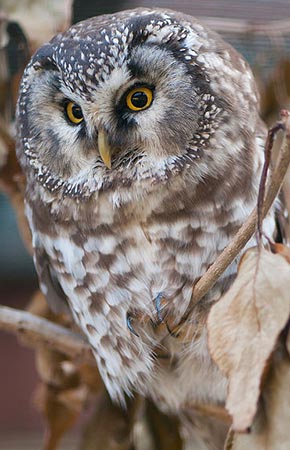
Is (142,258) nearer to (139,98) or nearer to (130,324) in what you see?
(130,324)

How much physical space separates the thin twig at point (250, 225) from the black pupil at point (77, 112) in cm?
48

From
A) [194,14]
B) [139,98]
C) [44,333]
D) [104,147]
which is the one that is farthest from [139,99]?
[194,14]

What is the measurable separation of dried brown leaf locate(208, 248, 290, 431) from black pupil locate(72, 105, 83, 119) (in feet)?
2.10

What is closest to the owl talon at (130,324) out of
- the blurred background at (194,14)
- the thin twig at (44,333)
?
the thin twig at (44,333)

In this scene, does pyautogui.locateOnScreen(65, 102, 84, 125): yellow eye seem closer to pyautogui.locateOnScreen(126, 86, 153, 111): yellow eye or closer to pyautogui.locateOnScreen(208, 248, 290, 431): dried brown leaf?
pyautogui.locateOnScreen(126, 86, 153, 111): yellow eye

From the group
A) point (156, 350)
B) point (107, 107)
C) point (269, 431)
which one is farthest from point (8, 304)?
point (269, 431)

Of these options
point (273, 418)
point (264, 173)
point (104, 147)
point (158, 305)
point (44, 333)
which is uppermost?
point (264, 173)

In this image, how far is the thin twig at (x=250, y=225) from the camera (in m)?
1.04

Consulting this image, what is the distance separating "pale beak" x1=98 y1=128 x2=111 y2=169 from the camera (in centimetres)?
159

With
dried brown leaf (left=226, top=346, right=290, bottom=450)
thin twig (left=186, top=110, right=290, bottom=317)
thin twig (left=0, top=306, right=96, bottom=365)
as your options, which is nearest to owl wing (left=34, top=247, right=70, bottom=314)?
thin twig (left=0, top=306, right=96, bottom=365)

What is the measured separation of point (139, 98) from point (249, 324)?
0.65 metres

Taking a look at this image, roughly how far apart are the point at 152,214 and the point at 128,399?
0.52m

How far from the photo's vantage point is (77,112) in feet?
5.49

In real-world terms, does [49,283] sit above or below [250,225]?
below
